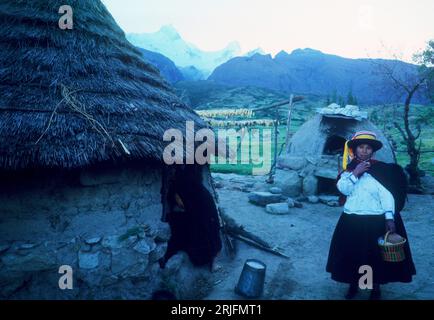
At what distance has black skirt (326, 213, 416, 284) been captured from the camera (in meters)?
3.40

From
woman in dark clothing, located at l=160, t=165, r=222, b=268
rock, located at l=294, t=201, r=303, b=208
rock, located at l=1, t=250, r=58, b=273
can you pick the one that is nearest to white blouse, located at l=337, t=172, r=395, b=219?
woman in dark clothing, located at l=160, t=165, r=222, b=268

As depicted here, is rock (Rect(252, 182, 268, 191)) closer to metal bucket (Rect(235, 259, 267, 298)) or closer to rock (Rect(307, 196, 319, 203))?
rock (Rect(307, 196, 319, 203))

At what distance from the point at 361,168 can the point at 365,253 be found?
99 centimetres

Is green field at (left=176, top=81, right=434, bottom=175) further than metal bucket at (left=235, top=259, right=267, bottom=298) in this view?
Yes

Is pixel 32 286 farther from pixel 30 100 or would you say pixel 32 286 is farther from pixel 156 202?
pixel 30 100

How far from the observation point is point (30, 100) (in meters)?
3.33

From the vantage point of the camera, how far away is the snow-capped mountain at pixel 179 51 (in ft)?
380

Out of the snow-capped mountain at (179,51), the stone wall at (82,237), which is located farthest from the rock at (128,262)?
the snow-capped mountain at (179,51)

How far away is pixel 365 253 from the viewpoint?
343cm

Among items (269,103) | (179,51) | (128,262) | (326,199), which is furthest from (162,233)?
(179,51)

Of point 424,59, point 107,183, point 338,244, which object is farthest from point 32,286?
point 424,59

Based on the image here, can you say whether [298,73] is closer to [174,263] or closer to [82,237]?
[174,263]

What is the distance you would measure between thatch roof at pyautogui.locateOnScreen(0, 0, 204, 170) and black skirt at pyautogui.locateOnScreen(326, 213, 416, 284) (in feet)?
8.09
